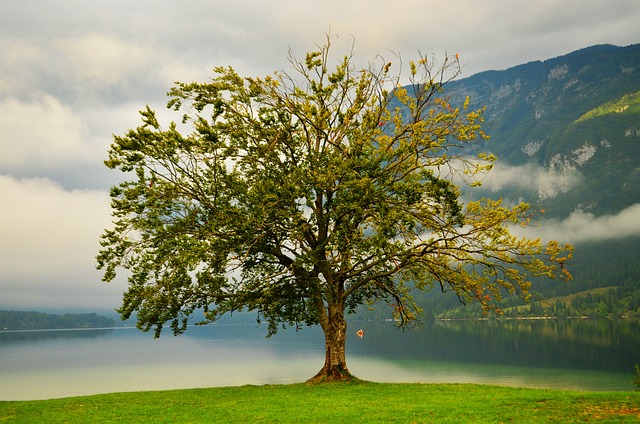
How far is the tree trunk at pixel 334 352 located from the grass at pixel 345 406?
1736mm

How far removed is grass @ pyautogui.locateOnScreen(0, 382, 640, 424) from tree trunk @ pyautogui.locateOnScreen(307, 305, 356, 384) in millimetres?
1736

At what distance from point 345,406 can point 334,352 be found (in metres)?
9.21

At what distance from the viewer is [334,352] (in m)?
32.2

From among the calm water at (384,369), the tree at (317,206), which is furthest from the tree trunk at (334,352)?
the calm water at (384,369)

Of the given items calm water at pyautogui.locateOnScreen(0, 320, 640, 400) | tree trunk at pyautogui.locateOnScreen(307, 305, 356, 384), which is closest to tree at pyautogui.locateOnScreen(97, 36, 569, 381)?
tree trunk at pyautogui.locateOnScreen(307, 305, 356, 384)

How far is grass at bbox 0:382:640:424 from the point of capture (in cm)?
1967

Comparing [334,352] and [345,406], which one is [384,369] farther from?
[345,406]

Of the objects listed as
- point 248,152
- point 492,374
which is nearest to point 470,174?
point 248,152

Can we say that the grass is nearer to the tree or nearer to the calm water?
the tree

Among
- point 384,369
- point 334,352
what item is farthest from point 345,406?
point 384,369

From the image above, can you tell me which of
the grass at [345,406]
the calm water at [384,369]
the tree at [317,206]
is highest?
the tree at [317,206]

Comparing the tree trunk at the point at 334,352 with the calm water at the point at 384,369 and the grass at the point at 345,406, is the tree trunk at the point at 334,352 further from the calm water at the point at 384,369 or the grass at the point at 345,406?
the calm water at the point at 384,369

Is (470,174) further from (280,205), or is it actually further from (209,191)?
(209,191)

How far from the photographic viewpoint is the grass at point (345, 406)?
19.7 m
